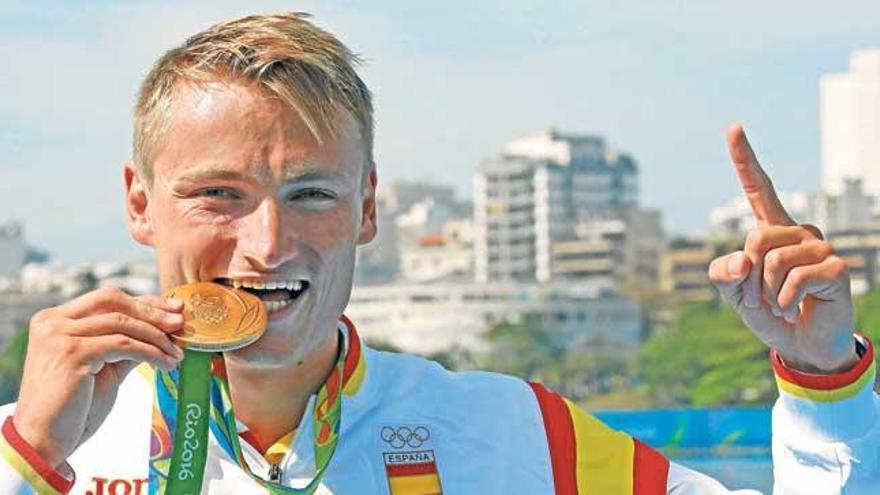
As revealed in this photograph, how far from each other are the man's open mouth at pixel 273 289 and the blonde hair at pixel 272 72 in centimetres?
16

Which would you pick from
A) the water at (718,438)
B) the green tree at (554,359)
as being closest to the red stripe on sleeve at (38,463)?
the water at (718,438)

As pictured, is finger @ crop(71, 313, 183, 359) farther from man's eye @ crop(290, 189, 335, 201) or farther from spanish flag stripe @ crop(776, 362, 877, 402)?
spanish flag stripe @ crop(776, 362, 877, 402)

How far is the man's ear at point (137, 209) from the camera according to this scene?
8.04 ft

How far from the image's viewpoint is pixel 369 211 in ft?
8.17

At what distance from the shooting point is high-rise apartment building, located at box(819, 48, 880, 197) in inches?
4710

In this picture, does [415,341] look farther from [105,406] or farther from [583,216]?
[105,406]

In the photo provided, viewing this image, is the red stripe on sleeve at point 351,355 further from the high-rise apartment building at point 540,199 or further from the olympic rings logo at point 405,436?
the high-rise apartment building at point 540,199

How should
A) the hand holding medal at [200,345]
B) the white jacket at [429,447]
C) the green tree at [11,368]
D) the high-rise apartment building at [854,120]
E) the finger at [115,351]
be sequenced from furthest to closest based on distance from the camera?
the high-rise apartment building at [854,120], the green tree at [11,368], the white jacket at [429,447], the hand holding medal at [200,345], the finger at [115,351]

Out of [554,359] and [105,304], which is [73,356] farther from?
[554,359]

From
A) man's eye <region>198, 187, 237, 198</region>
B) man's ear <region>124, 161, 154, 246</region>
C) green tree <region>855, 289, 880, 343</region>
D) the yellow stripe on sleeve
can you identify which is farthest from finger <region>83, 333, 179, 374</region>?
green tree <region>855, 289, 880, 343</region>

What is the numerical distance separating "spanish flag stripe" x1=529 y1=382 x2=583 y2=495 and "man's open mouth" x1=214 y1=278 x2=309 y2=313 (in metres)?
0.35

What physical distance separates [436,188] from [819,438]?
401ft

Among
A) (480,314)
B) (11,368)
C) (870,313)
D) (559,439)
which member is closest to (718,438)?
(559,439)

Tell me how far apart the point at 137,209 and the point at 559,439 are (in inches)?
20.9
